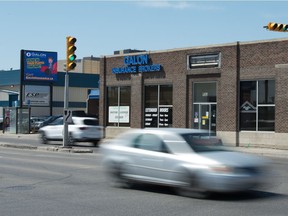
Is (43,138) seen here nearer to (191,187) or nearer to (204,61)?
(204,61)

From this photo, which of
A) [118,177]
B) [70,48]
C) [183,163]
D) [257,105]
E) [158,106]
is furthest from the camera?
[158,106]

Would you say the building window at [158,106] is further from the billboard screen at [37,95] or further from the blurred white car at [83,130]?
the billboard screen at [37,95]

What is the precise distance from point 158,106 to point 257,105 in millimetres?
7412

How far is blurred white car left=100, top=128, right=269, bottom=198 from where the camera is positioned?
10609mm

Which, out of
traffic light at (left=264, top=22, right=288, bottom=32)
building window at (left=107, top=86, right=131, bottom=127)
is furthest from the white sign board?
traffic light at (left=264, top=22, right=288, bottom=32)

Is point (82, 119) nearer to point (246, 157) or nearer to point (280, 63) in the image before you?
point (280, 63)

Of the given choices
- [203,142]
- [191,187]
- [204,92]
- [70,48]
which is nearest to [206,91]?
[204,92]

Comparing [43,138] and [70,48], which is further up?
[70,48]

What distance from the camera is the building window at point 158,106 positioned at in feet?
111

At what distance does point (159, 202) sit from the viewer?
34.3 feet

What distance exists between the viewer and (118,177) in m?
12.7

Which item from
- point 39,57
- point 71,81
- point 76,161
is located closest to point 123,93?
point 76,161

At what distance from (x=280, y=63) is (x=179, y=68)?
7.11 metres

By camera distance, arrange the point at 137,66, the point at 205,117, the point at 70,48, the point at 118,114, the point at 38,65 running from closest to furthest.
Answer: the point at 70,48, the point at 205,117, the point at 137,66, the point at 118,114, the point at 38,65
